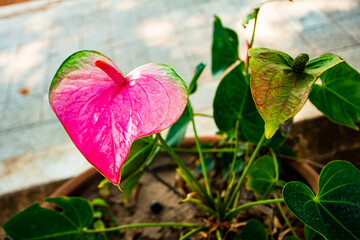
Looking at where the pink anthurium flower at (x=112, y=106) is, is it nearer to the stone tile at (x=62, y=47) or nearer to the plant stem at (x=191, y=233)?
the plant stem at (x=191, y=233)

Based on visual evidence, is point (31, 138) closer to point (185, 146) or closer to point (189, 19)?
point (185, 146)

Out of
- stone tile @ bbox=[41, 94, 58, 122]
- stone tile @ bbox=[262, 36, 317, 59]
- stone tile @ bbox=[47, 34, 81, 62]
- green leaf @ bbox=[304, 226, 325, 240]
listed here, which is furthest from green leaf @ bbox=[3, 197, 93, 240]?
stone tile @ bbox=[47, 34, 81, 62]

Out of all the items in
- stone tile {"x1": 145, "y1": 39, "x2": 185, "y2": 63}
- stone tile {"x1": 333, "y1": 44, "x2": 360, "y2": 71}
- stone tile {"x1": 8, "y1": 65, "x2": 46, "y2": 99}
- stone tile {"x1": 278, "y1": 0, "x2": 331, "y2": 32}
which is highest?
stone tile {"x1": 8, "y1": 65, "x2": 46, "y2": 99}

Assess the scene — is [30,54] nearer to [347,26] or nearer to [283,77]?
[347,26]

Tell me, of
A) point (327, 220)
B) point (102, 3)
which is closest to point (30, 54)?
point (102, 3)

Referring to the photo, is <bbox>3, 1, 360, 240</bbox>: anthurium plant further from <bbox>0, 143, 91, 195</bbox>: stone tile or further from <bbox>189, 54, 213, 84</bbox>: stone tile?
<bbox>189, 54, 213, 84</bbox>: stone tile

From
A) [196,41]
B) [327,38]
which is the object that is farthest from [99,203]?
[327,38]
